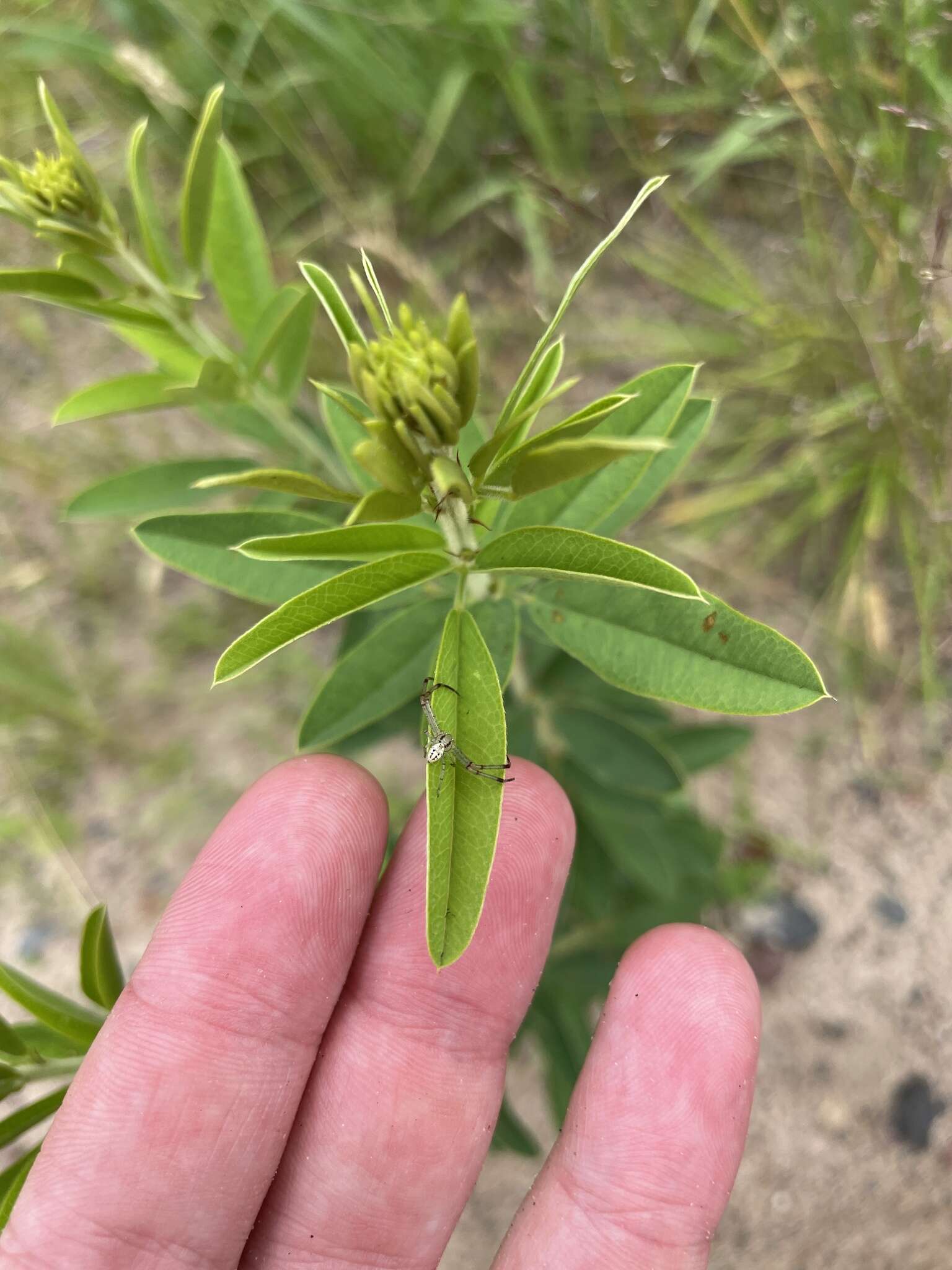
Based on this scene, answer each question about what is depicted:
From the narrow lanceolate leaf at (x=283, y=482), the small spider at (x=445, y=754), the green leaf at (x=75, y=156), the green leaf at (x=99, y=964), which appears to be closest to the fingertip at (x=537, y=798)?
the small spider at (x=445, y=754)

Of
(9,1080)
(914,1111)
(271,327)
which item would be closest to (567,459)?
(271,327)

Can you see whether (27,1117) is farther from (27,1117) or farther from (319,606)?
(319,606)

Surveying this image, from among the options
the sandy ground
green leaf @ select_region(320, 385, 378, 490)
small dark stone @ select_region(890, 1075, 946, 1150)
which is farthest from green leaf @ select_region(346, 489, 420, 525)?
small dark stone @ select_region(890, 1075, 946, 1150)

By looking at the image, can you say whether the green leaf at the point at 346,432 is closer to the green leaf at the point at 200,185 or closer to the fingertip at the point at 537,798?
the green leaf at the point at 200,185

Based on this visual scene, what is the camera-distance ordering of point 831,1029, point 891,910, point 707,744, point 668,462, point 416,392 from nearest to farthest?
point 416,392 < point 668,462 < point 707,744 < point 831,1029 < point 891,910

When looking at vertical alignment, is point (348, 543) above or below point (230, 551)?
above

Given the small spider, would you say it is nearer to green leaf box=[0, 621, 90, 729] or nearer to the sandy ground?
the sandy ground

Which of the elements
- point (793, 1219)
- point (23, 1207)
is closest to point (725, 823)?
point (793, 1219)
